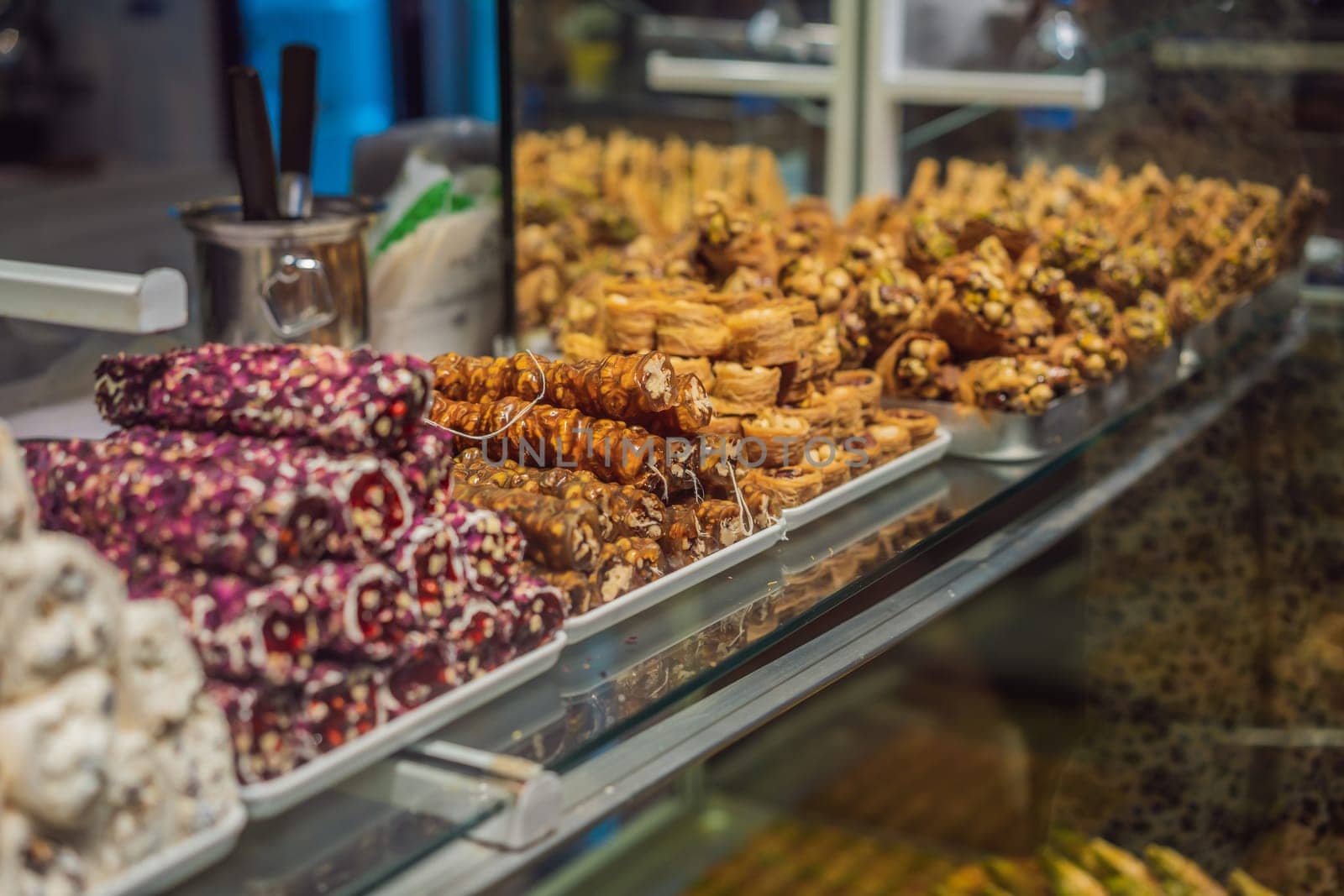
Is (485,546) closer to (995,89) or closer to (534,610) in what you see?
(534,610)

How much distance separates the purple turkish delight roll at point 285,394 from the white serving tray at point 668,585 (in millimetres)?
203

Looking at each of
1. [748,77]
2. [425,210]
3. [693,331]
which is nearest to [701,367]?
[693,331]

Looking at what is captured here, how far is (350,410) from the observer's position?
83cm

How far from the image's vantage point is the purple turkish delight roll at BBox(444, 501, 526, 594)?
0.89m

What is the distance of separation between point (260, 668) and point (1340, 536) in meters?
1.99

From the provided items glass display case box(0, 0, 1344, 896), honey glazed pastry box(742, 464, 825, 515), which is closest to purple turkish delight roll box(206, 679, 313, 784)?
glass display case box(0, 0, 1344, 896)

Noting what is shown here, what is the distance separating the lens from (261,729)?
76cm

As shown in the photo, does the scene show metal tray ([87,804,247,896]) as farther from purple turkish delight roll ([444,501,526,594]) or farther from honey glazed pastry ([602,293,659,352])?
honey glazed pastry ([602,293,659,352])

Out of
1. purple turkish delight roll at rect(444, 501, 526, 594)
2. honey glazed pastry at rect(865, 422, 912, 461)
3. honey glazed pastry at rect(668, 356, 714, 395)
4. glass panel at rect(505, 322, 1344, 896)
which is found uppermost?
honey glazed pastry at rect(668, 356, 714, 395)

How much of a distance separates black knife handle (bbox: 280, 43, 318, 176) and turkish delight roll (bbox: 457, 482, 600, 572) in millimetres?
602

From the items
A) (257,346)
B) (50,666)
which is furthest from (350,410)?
(50,666)

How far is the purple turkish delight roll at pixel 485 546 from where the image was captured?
89cm

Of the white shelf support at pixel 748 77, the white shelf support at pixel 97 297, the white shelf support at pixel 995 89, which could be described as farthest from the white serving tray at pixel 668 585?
the white shelf support at pixel 748 77

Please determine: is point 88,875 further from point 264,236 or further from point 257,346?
point 264,236
